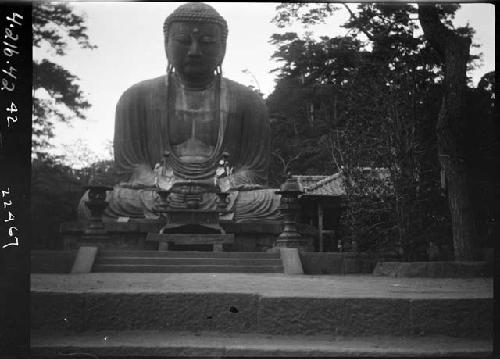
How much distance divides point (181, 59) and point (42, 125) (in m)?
3.85

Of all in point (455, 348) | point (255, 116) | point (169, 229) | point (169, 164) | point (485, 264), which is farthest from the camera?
point (255, 116)

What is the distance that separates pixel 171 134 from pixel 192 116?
1.74 feet

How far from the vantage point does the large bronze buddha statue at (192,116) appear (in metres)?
12.3

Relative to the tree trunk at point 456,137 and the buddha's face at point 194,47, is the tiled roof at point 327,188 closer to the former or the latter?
the buddha's face at point 194,47

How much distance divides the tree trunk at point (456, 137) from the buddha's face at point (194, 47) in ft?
16.2

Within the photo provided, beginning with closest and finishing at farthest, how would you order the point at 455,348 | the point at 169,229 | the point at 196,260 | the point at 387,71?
the point at 455,348 < the point at 196,260 < the point at 387,71 < the point at 169,229

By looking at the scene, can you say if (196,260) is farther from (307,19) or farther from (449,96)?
(307,19)

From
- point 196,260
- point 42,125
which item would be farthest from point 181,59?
point 196,260

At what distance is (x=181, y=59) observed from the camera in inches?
495

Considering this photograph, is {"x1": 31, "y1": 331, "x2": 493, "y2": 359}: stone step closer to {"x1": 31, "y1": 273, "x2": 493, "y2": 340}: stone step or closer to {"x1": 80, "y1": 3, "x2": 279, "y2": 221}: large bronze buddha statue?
{"x1": 31, "y1": 273, "x2": 493, "y2": 340}: stone step

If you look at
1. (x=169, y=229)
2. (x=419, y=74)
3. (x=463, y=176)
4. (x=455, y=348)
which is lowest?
(x=455, y=348)

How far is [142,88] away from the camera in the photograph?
505 inches

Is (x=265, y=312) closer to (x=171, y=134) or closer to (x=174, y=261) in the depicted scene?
(x=174, y=261)

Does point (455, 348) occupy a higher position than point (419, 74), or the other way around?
point (419, 74)
